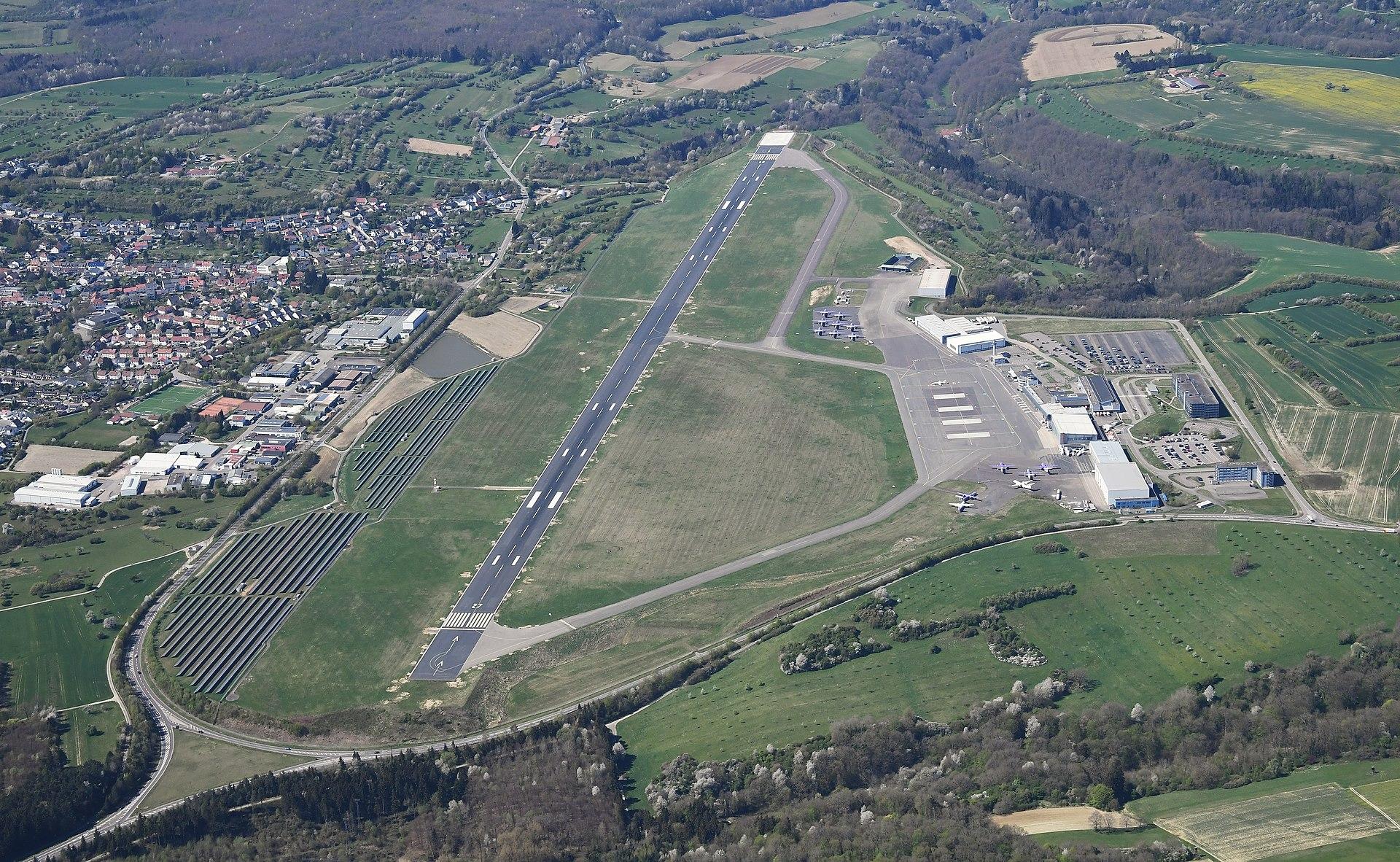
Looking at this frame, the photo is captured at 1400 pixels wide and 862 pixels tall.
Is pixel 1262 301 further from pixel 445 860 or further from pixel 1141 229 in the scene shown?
pixel 445 860

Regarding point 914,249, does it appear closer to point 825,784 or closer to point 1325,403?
point 1325,403

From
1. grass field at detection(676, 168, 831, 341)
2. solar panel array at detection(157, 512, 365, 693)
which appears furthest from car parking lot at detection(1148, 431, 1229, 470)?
solar panel array at detection(157, 512, 365, 693)

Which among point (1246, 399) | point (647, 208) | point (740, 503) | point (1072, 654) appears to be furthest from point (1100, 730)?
point (647, 208)

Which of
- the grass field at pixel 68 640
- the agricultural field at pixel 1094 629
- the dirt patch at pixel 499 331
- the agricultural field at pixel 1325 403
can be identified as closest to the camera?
the agricultural field at pixel 1094 629

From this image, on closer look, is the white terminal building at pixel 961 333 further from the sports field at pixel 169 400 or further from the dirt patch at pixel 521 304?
the sports field at pixel 169 400

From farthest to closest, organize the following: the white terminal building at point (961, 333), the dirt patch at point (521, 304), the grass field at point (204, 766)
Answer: the dirt patch at point (521, 304) → the white terminal building at point (961, 333) → the grass field at point (204, 766)

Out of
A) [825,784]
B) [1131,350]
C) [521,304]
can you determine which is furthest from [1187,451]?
[521,304]

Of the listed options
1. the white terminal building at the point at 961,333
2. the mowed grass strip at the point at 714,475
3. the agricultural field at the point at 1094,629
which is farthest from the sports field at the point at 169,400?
the white terminal building at the point at 961,333
